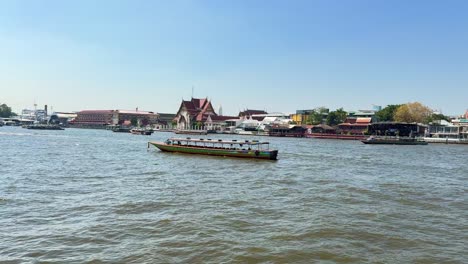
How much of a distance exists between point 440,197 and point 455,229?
611 centimetres

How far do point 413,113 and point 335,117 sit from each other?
21.9m

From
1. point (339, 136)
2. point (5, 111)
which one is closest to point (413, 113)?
point (339, 136)

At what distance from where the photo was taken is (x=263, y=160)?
33594 millimetres

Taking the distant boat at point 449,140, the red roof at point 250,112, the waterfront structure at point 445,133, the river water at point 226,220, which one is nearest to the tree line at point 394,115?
the waterfront structure at point 445,133

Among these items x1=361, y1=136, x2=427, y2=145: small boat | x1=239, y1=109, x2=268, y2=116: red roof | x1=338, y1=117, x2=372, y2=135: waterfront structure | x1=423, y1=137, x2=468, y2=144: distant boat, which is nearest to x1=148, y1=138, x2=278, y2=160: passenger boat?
x1=361, y1=136, x2=427, y2=145: small boat

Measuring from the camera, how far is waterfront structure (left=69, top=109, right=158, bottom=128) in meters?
164

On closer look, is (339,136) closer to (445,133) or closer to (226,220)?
(445,133)

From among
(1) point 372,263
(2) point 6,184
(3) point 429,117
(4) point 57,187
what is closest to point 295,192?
(1) point 372,263

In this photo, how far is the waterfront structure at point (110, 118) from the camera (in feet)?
538

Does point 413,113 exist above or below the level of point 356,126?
above

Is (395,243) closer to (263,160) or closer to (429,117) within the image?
(263,160)

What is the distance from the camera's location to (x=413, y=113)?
99250 mm

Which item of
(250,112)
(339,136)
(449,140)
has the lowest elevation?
(449,140)

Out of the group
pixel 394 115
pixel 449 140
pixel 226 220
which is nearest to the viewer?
pixel 226 220
